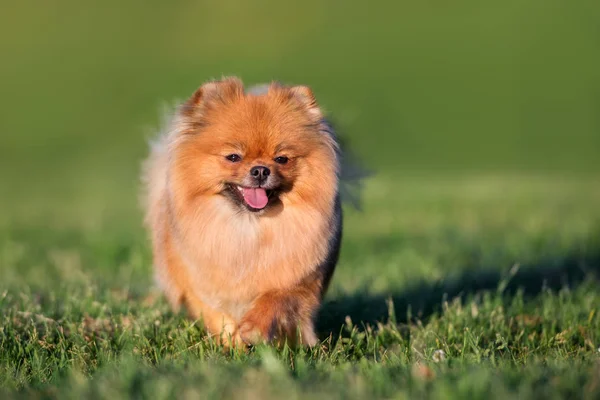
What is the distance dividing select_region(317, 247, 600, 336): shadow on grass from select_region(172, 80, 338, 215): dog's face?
106 centimetres

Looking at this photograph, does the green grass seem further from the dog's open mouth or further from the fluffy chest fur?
the dog's open mouth

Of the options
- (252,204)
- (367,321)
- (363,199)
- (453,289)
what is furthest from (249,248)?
(453,289)

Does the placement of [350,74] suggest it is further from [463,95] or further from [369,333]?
[369,333]

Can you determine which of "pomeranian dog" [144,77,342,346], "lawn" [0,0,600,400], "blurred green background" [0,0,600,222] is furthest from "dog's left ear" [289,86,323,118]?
"blurred green background" [0,0,600,222]

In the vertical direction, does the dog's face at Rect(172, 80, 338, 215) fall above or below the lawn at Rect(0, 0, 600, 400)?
above

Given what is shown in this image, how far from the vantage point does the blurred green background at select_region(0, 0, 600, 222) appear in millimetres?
26953

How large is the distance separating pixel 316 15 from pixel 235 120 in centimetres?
3210

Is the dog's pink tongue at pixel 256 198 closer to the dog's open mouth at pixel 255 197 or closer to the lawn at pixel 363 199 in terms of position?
the dog's open mouth at pixel 255 197

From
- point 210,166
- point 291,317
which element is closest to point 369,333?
point 291,317

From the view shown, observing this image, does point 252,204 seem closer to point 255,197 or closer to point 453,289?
point 255,197

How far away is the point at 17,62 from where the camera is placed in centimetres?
3300

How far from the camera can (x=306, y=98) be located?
5.09 metres

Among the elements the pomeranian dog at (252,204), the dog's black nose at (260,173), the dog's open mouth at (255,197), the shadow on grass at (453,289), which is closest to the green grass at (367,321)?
the shadow on grass at (453,289)

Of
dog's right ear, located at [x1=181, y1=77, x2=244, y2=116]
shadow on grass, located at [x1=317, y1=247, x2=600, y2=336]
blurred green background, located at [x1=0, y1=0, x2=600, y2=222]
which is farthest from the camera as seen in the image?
blurred green background, located at [x1=0, y1=0, x2=600, y2=222]
